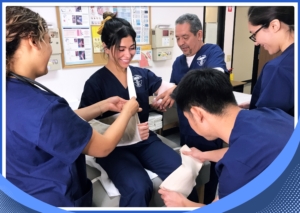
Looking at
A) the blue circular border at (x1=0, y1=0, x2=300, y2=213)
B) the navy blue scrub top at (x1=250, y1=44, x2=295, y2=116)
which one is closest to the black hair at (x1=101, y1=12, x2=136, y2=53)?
the navy blue scrub top at (x1=250, y1=44, x2=295, y2=116)

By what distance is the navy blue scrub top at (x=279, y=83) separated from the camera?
2.31 ft

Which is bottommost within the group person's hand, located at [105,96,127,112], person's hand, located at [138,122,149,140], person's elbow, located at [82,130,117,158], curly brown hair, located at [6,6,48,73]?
person's hand, located at [138,122,149,140]

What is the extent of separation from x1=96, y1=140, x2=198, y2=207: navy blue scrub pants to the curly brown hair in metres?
0.55

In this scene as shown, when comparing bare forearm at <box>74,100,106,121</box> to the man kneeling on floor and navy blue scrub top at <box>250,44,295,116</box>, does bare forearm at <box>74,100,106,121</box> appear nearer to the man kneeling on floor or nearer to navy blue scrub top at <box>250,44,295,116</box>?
the man kneeling on floor

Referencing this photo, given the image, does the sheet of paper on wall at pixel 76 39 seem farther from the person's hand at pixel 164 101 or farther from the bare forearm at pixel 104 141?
the bare forearm at pixel 104 141

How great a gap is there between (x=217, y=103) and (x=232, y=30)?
942 mm

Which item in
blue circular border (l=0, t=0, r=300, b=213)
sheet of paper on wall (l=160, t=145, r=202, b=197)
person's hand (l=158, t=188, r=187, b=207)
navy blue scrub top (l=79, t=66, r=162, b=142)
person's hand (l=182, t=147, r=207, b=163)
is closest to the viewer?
blue circular border (l=0, t=0, r=300, b=213)

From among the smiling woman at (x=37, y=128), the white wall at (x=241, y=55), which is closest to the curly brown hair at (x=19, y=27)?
the smiling woman at (x=37, y=128)

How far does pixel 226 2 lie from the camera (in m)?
0.48

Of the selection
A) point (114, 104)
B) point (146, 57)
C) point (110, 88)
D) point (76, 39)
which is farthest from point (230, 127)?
point (76, 39)

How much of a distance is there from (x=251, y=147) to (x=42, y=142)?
0.54 m

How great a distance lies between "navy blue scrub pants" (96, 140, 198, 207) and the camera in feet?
2.82

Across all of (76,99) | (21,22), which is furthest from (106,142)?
(76,99)

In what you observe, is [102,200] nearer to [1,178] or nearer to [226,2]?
[1,178]
